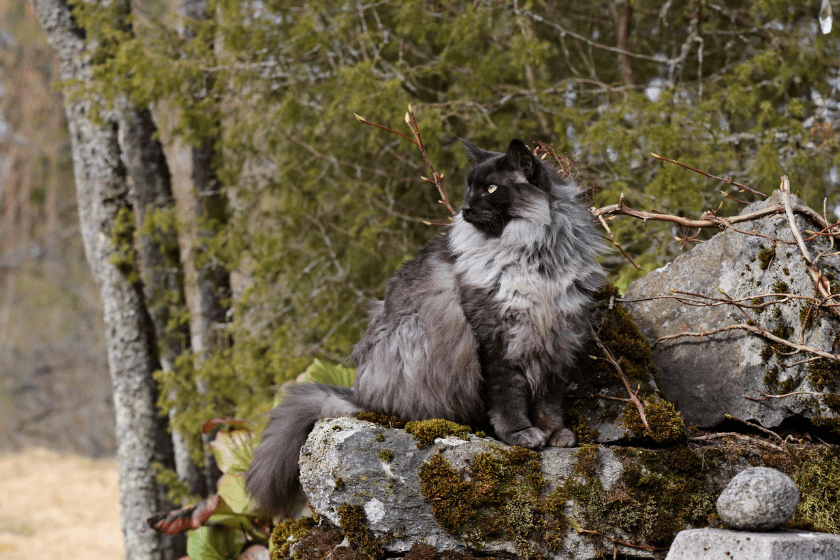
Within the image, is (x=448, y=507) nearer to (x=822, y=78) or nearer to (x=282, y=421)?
(x=282, y=421)

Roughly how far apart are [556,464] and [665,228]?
2.32 m

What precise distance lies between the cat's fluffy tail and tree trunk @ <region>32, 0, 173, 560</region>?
2.73 meters

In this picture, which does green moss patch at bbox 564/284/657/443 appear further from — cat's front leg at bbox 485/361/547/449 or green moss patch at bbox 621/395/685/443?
cat's front leg at bbox 485/361/547/449

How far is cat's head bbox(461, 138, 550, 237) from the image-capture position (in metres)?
2.48

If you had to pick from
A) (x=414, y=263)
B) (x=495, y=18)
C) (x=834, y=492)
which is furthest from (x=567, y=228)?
(x=495, y=18)

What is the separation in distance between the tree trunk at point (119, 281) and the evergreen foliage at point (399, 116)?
0.40 metres

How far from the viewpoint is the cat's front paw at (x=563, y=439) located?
2.40 meters

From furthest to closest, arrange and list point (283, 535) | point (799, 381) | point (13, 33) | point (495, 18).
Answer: point (13, 33) → point (495, 18) → point (283, 535) → point (799, 381)

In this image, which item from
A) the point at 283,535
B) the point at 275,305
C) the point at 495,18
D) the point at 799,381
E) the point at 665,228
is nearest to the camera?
the point at 799,381

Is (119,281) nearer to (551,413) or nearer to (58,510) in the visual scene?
(551,413)

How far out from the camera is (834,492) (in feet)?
7.60

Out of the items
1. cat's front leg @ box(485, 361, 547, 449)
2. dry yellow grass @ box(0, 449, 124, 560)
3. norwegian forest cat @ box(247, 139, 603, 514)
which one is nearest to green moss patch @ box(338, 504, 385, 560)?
norwegian forest cat @ box(247, 139, 603, 514)

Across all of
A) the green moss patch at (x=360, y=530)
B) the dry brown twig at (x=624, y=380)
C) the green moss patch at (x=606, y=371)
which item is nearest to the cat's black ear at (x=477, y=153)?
the green moss patch at (x=606, y=371)

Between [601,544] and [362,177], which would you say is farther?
[362,177]
